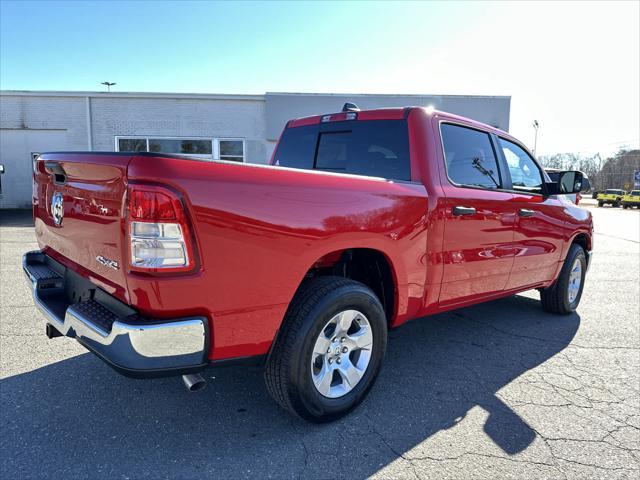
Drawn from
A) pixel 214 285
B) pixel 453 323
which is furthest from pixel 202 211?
pixel 453 323

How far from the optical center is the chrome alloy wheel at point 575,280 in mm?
5125

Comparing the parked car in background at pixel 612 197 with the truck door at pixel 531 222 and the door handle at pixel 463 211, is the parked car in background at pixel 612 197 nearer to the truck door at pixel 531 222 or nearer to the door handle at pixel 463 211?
the truck door at pixel 531 222

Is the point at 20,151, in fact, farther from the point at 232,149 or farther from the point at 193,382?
the point at 193,382

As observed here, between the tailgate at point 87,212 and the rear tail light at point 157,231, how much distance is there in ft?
0.31

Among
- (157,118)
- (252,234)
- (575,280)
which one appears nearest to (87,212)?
(252,234)

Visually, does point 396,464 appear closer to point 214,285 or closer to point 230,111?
point 214,285

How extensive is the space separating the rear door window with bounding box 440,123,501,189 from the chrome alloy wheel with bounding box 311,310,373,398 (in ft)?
4.53

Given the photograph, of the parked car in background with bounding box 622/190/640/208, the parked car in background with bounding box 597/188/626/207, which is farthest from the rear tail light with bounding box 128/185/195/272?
the parked car in background with bounding box 597/188/626/207

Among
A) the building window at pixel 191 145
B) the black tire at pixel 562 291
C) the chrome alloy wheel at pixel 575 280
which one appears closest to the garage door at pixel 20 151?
the building window at pixel 191 145

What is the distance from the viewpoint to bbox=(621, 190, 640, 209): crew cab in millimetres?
37597

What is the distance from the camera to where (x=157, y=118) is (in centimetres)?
1869

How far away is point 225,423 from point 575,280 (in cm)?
440

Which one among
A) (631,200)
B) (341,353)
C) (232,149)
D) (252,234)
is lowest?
(631,200)

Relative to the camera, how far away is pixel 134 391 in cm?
310
